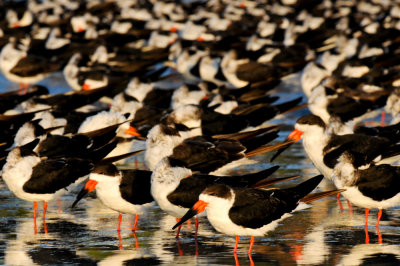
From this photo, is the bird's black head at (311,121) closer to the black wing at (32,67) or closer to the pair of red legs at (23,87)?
the black wing at (32,67)

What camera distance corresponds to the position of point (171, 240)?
397 inches

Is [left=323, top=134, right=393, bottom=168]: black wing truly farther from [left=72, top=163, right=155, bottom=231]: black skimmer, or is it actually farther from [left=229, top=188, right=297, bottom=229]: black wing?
[left=72, top=163, right=155, bottom=231]: black skimmer

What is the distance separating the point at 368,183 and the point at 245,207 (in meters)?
1.84

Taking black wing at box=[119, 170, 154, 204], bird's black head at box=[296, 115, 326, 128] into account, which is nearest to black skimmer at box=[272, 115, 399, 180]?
bird's black head at box=[296, 115, 326, 128]

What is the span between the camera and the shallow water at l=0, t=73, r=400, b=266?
9164mm

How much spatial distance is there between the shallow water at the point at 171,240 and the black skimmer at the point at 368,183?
305 mm

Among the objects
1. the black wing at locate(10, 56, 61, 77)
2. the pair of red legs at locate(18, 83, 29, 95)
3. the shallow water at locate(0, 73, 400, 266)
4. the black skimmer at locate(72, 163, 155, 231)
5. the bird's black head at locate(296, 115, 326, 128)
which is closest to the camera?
the shallow water at locate(0, 73, 400, 266)

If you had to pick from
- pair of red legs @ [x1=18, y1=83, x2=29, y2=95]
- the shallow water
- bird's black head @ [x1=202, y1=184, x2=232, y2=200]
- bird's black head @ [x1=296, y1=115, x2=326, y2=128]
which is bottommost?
the shallow water

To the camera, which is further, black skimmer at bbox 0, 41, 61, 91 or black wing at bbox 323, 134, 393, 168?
black skimmer at bbox 0, 41, 61, 91

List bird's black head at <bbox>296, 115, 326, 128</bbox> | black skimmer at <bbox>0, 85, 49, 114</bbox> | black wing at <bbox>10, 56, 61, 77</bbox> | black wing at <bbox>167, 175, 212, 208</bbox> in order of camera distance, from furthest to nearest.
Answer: black wing at <bbox>10, 56, 61, 77</bbox> → black skimmer at <bbox>0, 85, 49, 114</bbox> → bird's black head at <bbox>296, 115, 326, 128</bbox> → black wing at <bbox>167, 175, 212, 208</bbox>

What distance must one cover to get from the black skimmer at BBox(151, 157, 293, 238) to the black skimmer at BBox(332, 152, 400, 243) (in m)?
0.89

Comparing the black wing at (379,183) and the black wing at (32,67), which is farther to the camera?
the black wing at (32,67)

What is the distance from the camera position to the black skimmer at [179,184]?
10312 millimetres

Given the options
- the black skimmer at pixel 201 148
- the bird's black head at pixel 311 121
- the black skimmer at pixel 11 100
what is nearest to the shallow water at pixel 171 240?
the black skimmer at pixel 201 148
